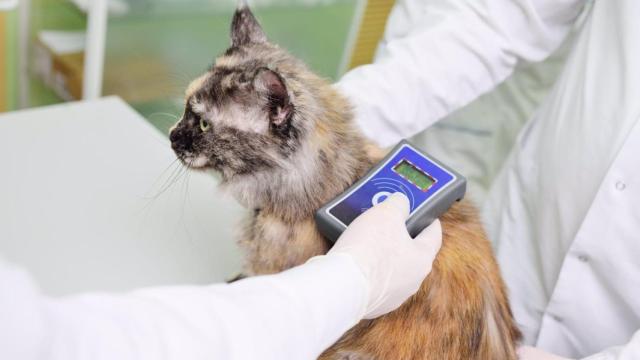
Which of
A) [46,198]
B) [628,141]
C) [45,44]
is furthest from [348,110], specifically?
[45,44]

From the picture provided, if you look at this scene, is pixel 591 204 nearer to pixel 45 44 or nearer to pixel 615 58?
pixel 615 58

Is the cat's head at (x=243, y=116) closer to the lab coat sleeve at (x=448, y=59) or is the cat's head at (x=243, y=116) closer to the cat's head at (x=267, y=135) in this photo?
the cat's head at (x=267, y=135)

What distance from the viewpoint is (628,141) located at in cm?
107

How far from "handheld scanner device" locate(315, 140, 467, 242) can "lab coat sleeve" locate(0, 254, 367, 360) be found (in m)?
0.15

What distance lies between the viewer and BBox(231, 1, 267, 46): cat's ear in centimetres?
108

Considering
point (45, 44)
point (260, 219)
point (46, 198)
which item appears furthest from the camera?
point (45, 44)

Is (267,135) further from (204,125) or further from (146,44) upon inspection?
(146,44)

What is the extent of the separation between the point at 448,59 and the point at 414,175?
42 centimetres

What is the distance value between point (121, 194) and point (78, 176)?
3.9 inches

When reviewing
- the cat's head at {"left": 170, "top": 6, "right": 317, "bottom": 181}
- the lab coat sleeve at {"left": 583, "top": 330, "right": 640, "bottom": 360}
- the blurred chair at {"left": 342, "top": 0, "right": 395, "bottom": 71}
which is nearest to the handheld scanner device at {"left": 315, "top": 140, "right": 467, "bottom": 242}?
the cat's head at {"left": 170, "top": 6, "right": 317, "bottom": 181}

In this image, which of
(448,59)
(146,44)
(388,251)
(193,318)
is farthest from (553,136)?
(146,44)

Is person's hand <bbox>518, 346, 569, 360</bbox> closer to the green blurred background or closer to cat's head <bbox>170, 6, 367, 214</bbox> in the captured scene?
cat's head <bbox>170, 6, 367, 214</bbox>

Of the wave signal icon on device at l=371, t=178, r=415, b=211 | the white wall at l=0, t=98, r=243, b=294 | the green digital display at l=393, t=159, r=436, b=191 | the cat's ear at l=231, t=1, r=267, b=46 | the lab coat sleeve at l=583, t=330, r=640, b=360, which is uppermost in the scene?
the cat's ear at l=231, t=1, r=267, b=46

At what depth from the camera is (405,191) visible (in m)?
0.96
